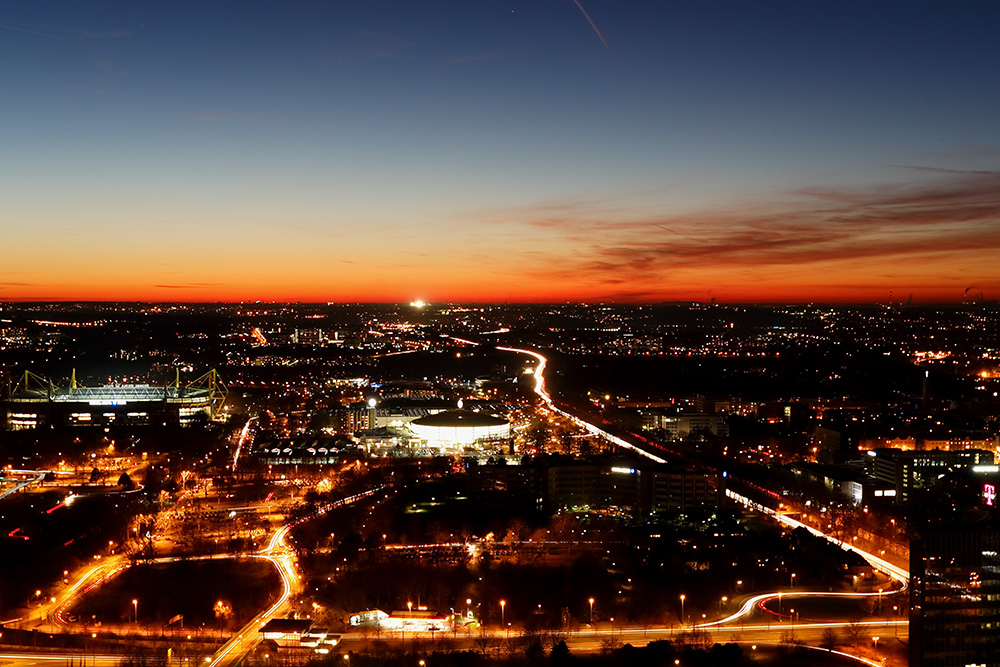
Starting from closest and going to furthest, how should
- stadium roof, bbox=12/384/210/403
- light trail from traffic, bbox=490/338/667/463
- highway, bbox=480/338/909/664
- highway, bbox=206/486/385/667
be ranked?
highway, bbox=206/486/385/667, highway, bbox=480/338/909/664, light trail from traffic, bbox=490/338/667/463, stadium roof, bbox=12/384/210/403

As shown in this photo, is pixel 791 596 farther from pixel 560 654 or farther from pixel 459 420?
pixel 459 420

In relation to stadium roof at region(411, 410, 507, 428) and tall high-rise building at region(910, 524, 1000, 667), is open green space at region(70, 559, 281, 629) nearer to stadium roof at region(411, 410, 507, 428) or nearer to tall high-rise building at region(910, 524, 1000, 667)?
tall high-rise building at region(910, 524, 1000, 667)

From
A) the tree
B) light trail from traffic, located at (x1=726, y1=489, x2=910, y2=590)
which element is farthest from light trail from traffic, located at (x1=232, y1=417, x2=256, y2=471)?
the tree

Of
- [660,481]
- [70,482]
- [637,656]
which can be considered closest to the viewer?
[637,656]

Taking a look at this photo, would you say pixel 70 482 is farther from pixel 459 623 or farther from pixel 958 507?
pixel 958 507

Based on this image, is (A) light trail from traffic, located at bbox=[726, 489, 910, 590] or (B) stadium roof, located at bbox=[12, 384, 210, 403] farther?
(B) stadium roof, located at bbox=[12, 384, 210, 403]

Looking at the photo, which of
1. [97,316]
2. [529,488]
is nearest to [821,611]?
[529,488]
